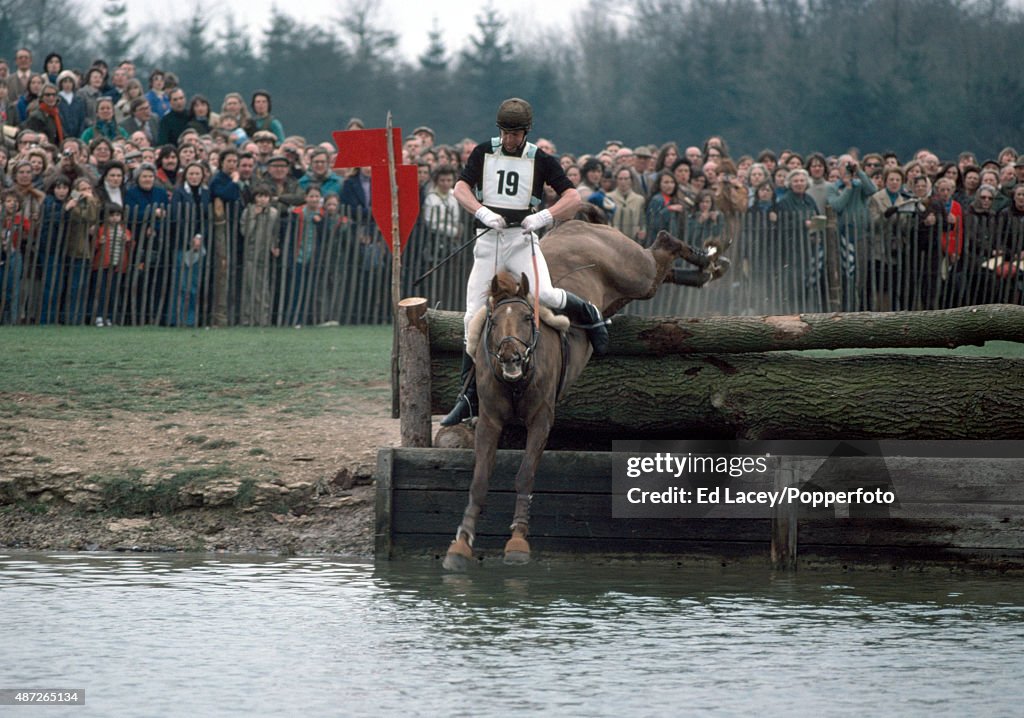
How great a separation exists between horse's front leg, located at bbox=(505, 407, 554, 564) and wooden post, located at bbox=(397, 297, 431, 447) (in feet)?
3.40

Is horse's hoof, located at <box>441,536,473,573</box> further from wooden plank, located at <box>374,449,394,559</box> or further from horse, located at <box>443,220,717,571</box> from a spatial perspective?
wooden plank, located at <box>374,449,394,559</box>

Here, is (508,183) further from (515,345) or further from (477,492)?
(477,492)

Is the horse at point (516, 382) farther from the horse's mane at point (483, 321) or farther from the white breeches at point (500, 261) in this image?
the white breeches at point (500, 261)

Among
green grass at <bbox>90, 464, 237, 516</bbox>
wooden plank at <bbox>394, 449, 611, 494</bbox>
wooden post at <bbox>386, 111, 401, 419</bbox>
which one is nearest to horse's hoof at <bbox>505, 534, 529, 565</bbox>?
wooden plank at <bbox>394, 449, 611, 494</bbox>

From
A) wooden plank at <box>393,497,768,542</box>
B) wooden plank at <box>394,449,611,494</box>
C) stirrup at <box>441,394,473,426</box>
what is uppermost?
stirrup at <box>441,394,473,426</box>

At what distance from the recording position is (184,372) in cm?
1579

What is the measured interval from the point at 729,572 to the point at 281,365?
6941 millimetres

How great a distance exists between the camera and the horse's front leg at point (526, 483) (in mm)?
10305

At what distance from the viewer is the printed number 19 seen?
11047 millimetres

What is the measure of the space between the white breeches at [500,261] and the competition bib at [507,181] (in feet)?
0.58

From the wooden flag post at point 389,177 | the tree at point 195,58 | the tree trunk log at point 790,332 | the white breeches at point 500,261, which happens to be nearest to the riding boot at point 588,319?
the white breeches at point 500,261

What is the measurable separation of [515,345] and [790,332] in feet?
6.89

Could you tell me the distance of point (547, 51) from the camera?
66188 millimetres

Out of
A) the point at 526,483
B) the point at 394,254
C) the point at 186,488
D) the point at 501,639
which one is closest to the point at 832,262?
the point at 394,254
